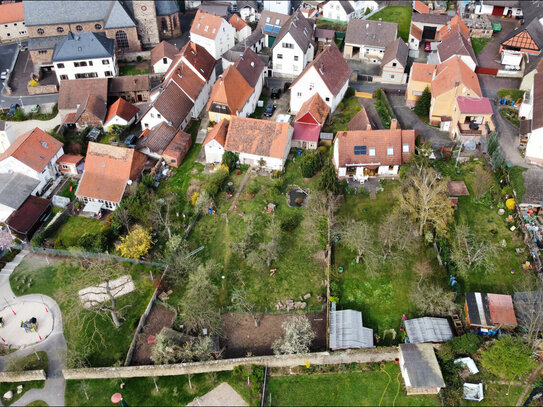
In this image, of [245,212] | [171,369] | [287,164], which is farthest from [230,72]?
[171,369]

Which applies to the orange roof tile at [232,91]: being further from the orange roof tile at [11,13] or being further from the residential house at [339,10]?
the orange roof tile at [11,13]

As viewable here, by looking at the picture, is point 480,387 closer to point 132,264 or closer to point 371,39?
point 132,264

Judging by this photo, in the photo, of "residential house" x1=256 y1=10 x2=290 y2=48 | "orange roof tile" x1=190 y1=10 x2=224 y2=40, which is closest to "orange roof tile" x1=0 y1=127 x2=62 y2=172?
"orange roof tile" x1=190 y1=10 x2=224 y2=40

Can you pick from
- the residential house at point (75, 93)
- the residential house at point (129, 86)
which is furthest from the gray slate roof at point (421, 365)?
the residential house at point (129, 86)

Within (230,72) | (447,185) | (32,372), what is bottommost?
(32,372)

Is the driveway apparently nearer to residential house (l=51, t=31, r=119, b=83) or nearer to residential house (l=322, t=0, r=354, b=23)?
residential house (l=322, t=0, r=354, b=23)

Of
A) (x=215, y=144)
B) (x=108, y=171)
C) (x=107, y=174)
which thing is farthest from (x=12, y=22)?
(x=215, y=144)
